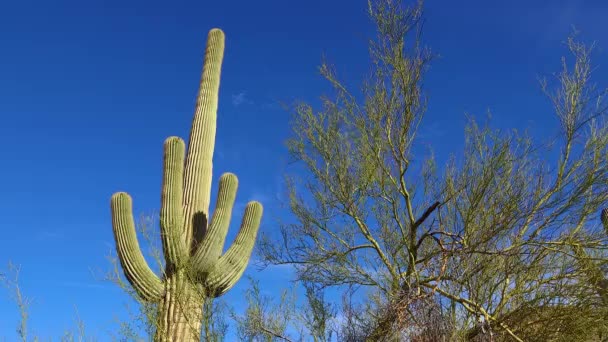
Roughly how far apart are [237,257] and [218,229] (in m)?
0.55

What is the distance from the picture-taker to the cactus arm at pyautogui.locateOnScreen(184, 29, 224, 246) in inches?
367

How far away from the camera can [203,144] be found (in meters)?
10.0

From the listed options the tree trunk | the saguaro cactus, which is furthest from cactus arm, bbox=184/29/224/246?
the tree trunk

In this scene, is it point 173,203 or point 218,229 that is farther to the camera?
point 173,203

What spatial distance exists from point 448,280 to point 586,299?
169cm

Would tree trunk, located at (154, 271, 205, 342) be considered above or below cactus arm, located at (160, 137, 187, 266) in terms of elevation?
below

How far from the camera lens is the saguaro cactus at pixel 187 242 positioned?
8156 millimetres

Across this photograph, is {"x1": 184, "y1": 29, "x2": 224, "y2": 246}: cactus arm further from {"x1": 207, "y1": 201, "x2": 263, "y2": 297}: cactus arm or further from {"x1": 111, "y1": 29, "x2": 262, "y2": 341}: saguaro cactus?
{"x1": 207, "y1": 201, "x2": 263, "y2": 297}: cactus arm

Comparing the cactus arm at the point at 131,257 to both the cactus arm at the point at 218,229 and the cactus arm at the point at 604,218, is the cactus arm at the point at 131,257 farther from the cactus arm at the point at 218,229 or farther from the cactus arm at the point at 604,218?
the cactus arm at the point at 604,218

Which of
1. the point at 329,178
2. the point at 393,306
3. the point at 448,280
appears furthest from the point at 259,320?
the point at 393,306

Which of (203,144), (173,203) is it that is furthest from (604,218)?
(203,144)

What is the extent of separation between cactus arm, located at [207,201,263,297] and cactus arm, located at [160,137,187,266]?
59 centimetres

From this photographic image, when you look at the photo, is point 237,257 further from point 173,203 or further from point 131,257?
point 131,257

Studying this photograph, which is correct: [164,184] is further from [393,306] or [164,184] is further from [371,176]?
[393,306]
